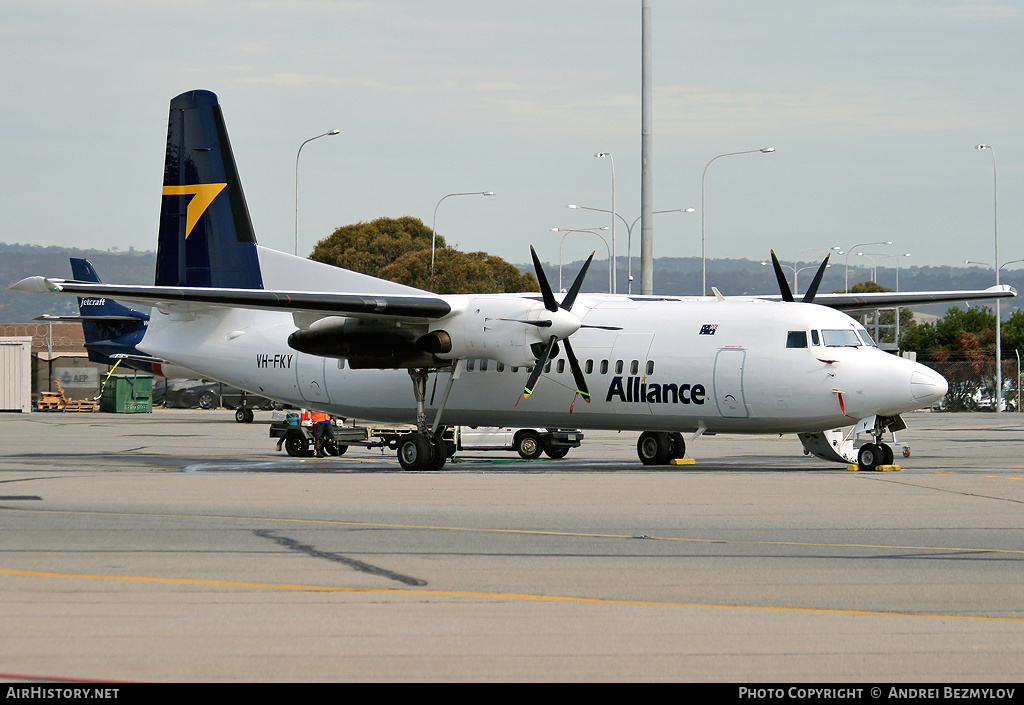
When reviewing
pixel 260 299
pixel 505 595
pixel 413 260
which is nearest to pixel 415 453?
pixel 260 299

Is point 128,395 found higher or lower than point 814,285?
lower

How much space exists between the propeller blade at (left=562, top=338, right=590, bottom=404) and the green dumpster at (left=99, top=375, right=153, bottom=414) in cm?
4463

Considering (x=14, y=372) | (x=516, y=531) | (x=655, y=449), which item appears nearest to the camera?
(x=516, y=531)

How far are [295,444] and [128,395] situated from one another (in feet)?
121

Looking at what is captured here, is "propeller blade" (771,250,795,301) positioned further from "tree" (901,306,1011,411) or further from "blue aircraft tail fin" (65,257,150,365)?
"tree" (901,306,1011,411)

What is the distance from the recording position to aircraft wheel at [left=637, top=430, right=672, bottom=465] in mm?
25609

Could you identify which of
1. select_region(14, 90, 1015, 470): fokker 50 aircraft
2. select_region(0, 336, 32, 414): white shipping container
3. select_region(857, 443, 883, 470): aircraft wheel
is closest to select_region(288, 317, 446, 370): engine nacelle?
select_region(14, 90, 1015, 470): fokker 50 aircraft

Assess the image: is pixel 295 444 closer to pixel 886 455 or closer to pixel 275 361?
pixel 275 361

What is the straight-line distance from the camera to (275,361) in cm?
2781

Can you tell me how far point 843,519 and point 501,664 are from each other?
871 centimetres

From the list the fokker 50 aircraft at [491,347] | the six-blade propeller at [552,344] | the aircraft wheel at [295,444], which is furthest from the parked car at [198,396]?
the six-blade propeller at [552,344]

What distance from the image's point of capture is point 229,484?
19.8 meters

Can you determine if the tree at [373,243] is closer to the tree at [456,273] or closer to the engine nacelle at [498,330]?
the tree at [456,273]
